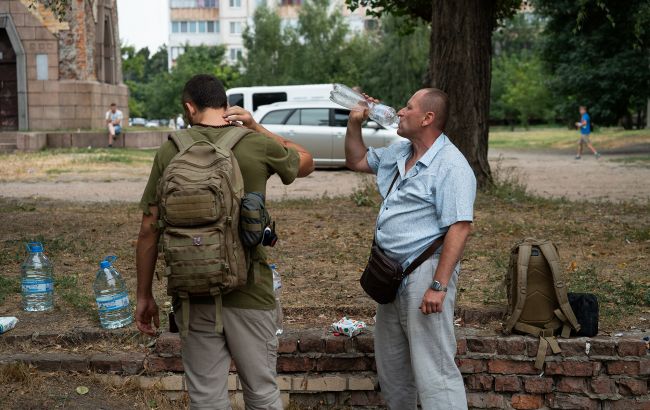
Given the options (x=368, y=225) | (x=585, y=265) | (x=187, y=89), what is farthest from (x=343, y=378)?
(x=368, y=225)

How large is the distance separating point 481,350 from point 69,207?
810 cm

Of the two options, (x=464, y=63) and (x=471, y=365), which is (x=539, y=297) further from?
(x=464, y=63)

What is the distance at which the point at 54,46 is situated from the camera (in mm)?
28922

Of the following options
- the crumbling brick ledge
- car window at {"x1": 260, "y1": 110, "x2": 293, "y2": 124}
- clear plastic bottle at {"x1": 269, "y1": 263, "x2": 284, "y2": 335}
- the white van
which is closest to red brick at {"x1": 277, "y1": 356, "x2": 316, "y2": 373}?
the crumbling brick ledge

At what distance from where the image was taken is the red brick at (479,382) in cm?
514

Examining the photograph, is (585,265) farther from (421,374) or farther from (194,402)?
(194,402)

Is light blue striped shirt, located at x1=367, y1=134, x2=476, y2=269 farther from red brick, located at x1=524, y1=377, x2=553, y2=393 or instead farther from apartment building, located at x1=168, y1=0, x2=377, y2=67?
apartment building, located at x1=168, y1=0, x2=377, y2=67

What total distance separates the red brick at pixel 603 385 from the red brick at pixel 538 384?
245 millimetres

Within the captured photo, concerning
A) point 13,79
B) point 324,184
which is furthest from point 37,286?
point 13,79

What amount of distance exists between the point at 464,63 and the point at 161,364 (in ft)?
23.5

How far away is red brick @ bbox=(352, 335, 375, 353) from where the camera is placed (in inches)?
204

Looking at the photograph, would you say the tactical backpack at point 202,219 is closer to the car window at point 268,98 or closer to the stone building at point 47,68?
the car window at point 268,98

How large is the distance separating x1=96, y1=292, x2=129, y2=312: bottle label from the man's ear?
2459mm

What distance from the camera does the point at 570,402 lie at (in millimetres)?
5086
